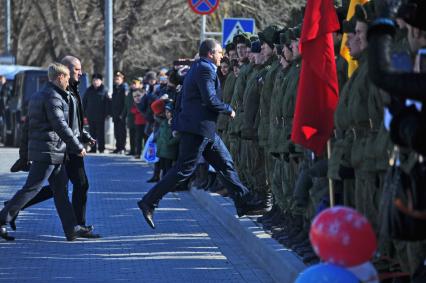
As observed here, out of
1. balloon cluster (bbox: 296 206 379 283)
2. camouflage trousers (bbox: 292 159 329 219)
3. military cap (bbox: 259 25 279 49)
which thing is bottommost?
camouflage trousers (bbox: 292 159 329 219)

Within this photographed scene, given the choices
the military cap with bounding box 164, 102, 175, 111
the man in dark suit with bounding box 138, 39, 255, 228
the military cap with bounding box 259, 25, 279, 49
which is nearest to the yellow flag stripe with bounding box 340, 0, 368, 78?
the military cap with bounding box 259, 25, 279, 49

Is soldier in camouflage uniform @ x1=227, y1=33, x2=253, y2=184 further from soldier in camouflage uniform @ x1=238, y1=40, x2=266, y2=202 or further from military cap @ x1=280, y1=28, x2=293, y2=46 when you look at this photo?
military cap @ x1=280, y1=28, x2=293, y2=46

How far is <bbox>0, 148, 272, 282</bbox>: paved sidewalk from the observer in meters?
10.2

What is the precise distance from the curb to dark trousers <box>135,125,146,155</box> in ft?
36.6

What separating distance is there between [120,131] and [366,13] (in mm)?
22159

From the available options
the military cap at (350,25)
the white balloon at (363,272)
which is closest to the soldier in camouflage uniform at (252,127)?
the military cap at (350,25)

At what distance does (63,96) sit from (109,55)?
71.3 ft

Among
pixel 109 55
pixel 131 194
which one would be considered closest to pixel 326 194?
pixel 131 194

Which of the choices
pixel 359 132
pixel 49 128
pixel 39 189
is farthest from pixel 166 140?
pixel 359 132

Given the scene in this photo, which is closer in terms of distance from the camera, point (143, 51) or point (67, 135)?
point (67, 135)

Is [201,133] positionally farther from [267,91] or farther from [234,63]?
[234,63]

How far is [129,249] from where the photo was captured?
1190 cm

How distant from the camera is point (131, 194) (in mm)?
18297

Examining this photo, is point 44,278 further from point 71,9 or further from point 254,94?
point 71,9
